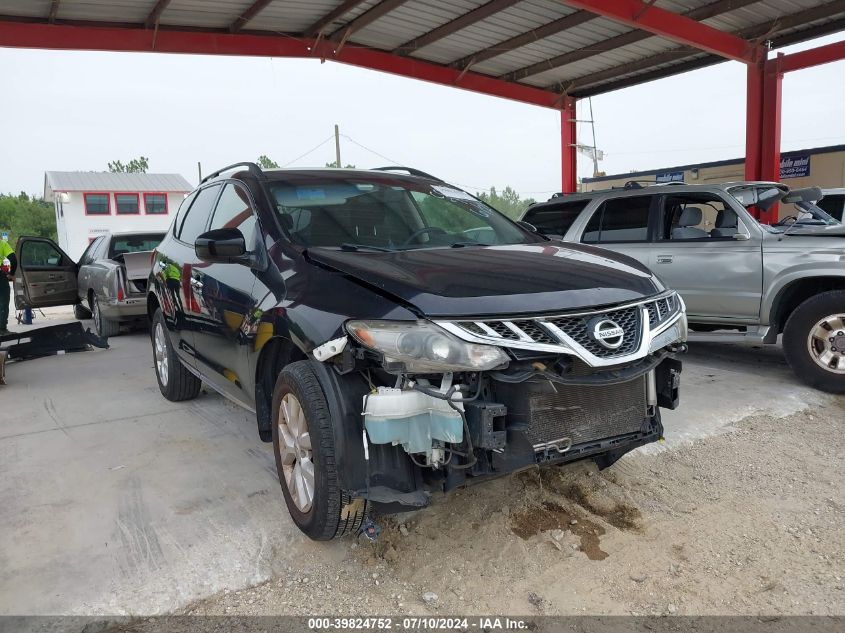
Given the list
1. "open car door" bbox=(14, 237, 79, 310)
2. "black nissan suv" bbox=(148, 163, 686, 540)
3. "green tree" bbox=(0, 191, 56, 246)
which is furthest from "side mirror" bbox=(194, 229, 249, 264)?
"green tree" bbox=(0, 191, 56, 246)

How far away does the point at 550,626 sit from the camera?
242cm

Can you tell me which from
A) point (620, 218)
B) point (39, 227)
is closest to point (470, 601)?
point (620, 218)

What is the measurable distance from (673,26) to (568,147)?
5252mm

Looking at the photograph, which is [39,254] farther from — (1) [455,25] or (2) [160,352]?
(1) [455,25]

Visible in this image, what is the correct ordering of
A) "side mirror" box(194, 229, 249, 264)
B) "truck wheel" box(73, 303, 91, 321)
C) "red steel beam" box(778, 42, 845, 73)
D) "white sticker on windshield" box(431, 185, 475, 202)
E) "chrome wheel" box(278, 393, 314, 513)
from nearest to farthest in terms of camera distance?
1. "chrome wheel" box(278, 393, 314, 513)
2. "side mirror" box(194, 229, 249, 264)
3. "white sticker on windshield" box(431, 185, 475, 202)
4. "red steel beam" box(778, 42, 845, 73)
5. "truck wheel" box(73, 303, 91, 321)

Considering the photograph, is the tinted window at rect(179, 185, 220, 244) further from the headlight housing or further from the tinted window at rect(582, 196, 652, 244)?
the tinted window at rect(582, 196, 652, 244)

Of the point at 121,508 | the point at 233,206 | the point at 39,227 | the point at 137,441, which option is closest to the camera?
the point at 121,508

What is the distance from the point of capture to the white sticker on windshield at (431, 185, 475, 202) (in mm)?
4316

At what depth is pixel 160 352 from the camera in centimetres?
562

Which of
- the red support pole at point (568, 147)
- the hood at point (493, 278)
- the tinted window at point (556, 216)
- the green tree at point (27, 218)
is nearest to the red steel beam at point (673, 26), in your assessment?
the tinted window at point (556, 216)

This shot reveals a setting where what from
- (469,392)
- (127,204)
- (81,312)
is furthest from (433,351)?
(127,204)

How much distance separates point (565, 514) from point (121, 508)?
229 cm

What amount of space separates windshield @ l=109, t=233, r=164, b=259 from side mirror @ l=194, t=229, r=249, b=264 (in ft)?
23.4

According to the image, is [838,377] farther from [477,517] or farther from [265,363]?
[265,363]
